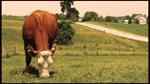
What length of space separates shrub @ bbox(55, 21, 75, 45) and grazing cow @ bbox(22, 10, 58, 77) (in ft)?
178

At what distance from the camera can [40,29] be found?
15.6m

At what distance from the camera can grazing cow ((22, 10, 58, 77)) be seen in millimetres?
14633

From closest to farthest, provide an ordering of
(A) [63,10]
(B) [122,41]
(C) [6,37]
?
(C) [6,37] → (B) [122,41] → (A) [63,10]

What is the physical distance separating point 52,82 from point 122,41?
72582 mm

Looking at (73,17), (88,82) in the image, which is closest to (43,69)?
(88,82)

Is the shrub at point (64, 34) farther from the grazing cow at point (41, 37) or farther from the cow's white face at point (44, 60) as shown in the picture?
the cow's white face at point (44, 60)

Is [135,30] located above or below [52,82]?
below

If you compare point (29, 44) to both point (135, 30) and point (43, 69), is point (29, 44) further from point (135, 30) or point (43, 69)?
point (135, 30)

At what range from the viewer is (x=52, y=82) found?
14102 mm

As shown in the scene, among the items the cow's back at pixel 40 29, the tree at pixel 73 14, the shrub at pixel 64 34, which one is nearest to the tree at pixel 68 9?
the tree at pixel 73 14

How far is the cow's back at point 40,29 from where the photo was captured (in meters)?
15.4

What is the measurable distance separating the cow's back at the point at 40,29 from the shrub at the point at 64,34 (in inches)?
2143

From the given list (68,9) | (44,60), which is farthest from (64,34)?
(44,60)

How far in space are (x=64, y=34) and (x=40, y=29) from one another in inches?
2281
